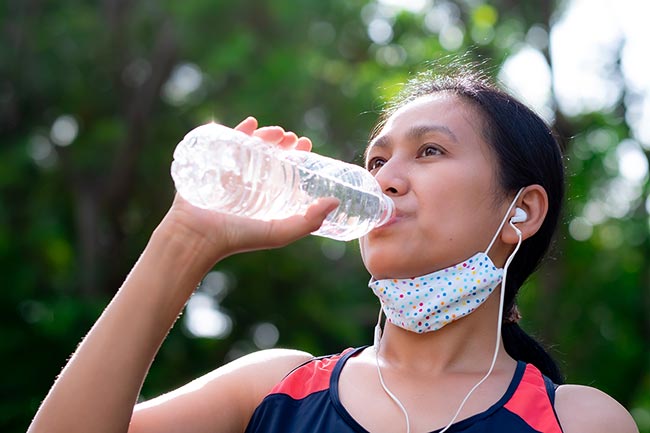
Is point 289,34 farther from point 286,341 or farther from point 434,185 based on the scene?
point 434,185

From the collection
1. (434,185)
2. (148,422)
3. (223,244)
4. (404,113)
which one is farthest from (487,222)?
(148,422)

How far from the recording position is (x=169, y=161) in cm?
1023

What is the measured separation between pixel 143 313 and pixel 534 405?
93 cm

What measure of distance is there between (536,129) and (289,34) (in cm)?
788

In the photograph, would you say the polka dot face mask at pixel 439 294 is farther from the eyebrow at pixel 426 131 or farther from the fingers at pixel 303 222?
the fingers at pixel 303 222

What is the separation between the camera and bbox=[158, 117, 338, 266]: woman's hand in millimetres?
2033

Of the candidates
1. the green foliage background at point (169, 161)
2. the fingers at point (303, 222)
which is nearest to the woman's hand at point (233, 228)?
the fingers at point (303, 222)

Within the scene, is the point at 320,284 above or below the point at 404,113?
below

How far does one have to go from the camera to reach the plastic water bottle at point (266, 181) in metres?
2.16

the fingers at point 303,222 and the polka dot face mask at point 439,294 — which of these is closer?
the fingers at point 303,222

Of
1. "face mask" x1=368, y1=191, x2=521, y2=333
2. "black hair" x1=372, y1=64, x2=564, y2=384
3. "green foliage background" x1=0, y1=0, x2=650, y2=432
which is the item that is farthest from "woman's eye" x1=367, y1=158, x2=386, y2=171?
"green foliage background" x1=0, y1=0, x2=650, y2=432

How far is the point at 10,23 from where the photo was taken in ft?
33.4

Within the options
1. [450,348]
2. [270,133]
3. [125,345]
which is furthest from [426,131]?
[125,345]

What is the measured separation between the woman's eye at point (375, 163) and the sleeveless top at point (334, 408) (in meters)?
0.54
